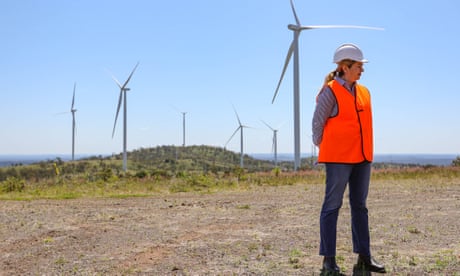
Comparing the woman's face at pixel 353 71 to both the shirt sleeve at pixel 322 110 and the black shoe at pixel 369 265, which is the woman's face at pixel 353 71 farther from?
the black shoe at pixel 369 265

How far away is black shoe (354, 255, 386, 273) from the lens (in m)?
4.27

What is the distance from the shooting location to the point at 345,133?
414cm

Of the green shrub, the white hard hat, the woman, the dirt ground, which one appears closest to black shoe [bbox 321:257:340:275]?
the woman

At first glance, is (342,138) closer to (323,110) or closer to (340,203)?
(323,110)

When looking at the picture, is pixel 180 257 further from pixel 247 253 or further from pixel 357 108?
pixel 357 108

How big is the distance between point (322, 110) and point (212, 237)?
9.11ft

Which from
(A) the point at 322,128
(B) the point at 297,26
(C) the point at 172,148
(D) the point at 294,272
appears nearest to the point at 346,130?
(A) the point at 322,128

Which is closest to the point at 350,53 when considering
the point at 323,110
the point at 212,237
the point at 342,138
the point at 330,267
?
the point at 323,110

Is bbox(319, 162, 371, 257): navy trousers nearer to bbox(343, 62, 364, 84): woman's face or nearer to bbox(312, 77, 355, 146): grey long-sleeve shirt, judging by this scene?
bbox(312, 77, 355, 146): grey long-sleeve shirt

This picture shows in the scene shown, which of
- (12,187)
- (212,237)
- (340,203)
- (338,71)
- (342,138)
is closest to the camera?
(342,138)

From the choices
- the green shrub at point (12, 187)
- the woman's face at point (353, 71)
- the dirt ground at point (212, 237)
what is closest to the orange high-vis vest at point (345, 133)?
the woman's face at point (353, 71)

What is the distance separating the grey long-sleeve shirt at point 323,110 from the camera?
13.7 ft

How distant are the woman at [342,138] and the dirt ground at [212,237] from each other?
41cm

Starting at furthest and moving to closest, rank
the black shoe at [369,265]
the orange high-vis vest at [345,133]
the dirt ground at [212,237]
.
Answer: the dirt ground at [212,237]
the black shoe at [369,265]
the orange high-vis vest at [345,133]
